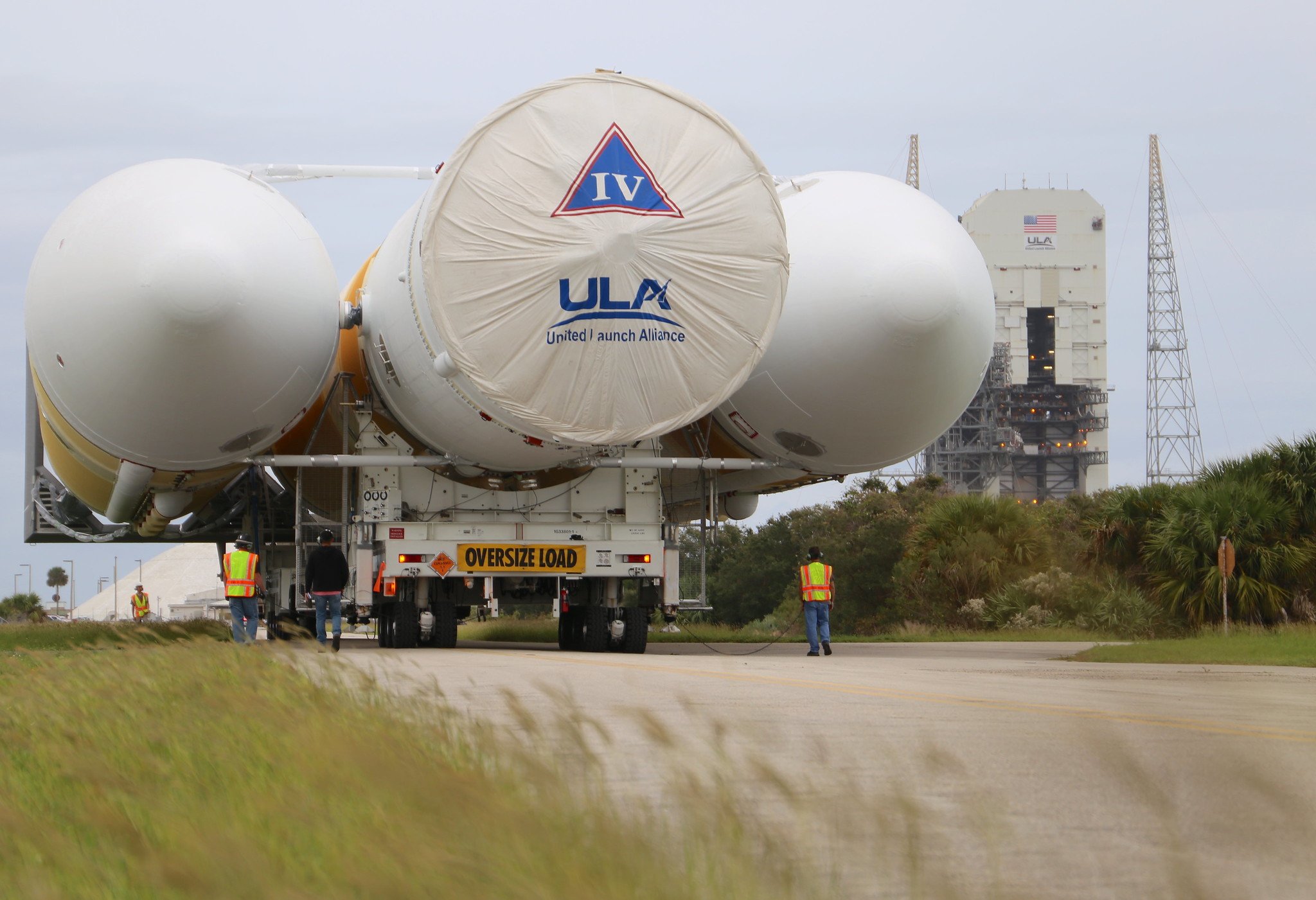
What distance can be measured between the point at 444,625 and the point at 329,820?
12.5m

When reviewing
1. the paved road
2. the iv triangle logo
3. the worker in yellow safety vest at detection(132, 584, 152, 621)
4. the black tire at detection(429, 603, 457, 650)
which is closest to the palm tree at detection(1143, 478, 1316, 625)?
the paved road

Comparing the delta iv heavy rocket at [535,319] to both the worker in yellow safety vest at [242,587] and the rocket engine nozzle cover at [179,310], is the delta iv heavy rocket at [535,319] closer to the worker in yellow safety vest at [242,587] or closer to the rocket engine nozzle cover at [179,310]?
the rocket engine nozzle cover at [179,310]

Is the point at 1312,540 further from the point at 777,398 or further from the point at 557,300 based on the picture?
the point at 557,300

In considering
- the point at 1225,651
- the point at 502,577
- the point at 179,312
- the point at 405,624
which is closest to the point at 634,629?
the point at 502,577

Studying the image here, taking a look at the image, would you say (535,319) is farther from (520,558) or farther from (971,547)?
(971,547)

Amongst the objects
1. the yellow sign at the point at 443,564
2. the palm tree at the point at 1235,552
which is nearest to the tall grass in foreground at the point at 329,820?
the yellow sign at the point at 443,564

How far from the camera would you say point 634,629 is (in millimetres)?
16250

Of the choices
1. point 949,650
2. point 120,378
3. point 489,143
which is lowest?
point 949,650

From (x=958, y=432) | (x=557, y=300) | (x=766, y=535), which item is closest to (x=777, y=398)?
(x=557, y=300)

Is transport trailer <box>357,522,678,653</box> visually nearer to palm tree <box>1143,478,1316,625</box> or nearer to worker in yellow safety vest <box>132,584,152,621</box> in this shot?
palm tree <box>1143,478,1316,625</box>

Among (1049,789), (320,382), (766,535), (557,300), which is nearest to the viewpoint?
(1049,789)

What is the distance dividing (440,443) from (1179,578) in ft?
31.2

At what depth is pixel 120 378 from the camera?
44.9 ft

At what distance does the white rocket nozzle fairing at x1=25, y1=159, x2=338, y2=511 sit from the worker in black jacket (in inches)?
58.5
